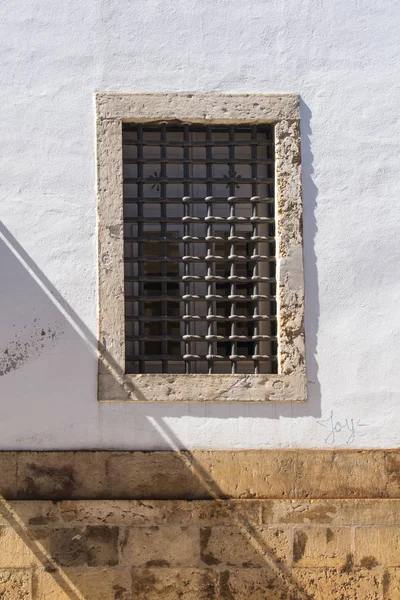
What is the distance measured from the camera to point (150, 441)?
4398mm

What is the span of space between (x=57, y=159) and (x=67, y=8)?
904mm

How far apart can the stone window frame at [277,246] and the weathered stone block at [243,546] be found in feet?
2.41

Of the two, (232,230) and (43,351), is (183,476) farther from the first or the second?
(232,230)

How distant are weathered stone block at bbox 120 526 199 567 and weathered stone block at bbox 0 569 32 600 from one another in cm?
55

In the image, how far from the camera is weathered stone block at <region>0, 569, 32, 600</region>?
4.30m

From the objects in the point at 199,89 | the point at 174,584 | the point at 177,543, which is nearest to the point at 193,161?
the point at 199,89

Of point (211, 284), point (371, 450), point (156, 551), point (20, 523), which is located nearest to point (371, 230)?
point (211, 284)

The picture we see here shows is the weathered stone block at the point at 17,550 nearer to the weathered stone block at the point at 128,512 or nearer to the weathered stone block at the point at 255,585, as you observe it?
the weathered stone block at the point at 128,512

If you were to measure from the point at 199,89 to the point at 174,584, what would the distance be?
2.84m

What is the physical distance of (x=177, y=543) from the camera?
14.1ft

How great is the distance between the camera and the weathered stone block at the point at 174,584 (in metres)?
4.29

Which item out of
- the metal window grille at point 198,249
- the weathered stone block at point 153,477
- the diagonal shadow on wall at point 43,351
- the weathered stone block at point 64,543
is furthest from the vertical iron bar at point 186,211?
the weathered stone block at point 64,543

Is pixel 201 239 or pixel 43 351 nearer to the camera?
pixel 43 351

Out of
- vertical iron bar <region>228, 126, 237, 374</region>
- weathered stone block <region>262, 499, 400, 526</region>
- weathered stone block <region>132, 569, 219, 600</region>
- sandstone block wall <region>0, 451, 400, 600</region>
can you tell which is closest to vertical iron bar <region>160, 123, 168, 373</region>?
vertical iron bar <region>228, 126, 237, 374</region>
